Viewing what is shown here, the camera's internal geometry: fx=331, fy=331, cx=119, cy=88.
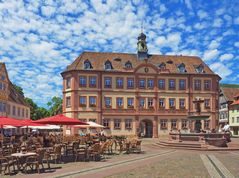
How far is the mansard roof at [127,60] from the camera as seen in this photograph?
52.2 meters

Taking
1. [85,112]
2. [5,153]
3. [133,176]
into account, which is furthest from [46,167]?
[85,112]

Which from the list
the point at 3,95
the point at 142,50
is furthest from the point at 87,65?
the point at 3,95

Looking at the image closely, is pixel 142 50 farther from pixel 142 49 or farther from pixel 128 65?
pixel 128 65

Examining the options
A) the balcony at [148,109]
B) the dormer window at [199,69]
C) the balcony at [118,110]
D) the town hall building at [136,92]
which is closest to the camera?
the town hall building at [136,92]

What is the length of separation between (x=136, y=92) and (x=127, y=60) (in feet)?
19.0

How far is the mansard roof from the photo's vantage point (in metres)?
52.2

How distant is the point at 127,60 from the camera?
178ft

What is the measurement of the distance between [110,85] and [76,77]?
540 cm

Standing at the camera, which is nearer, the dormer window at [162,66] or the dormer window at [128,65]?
the dormer window at [128,65]

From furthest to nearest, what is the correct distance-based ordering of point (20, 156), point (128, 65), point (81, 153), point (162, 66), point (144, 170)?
1. point (162, 66)
2. point (128, 65)
3. point (81, 153)
4. point (144, 170)
5. point (20, 156)

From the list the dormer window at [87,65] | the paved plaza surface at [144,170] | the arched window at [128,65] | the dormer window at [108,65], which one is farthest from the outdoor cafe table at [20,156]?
the arched window at [128,65]

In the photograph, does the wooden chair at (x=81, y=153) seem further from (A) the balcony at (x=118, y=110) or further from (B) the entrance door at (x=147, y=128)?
(B) the entrance door at (x=147, y=128)

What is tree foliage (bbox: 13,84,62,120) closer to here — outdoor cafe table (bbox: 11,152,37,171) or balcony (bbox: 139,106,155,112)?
balcony (bbox: 139,106,155,112)

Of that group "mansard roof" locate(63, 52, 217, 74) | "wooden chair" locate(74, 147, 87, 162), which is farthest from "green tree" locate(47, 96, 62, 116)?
"wooden chair" locate(74, 147, 87, 162)
